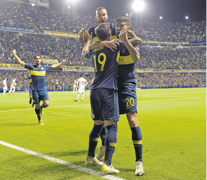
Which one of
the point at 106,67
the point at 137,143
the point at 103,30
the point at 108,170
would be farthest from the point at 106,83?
the point at 108,170

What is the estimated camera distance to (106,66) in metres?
3.21

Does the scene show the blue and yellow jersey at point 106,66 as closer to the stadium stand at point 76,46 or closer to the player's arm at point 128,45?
the player's arm at point 128,45

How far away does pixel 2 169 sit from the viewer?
11.0ft

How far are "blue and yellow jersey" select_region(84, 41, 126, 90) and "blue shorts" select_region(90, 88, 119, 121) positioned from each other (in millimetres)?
75

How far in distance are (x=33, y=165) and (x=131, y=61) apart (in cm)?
225

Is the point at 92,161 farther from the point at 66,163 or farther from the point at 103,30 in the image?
the point at 103,30

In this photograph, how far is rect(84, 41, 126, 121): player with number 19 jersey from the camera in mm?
3154

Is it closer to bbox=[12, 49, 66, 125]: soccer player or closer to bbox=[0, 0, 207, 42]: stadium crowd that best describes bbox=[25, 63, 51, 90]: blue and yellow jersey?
bbox=[12, 49, 66, 125]: soccer player

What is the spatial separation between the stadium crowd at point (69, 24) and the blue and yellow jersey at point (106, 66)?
45.6m

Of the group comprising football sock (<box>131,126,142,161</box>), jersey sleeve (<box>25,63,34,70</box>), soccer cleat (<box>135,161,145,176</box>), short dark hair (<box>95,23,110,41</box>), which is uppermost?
short dark hair (<box>95,23,110,41</box>)

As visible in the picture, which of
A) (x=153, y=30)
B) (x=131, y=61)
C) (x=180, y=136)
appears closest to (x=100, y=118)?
(x=131, y=61)

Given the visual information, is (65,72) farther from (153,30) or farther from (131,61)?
(131,61)

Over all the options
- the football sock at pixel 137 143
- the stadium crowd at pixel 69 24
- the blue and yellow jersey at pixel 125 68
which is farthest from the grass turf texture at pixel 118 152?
the stadium crowd at pixel 69 24

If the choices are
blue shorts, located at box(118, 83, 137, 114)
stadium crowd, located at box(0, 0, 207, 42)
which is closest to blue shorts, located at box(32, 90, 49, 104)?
blue shorts, located at box(118, 83, 137, 114)
